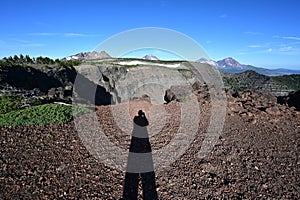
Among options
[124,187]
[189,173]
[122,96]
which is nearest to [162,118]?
[189,173]

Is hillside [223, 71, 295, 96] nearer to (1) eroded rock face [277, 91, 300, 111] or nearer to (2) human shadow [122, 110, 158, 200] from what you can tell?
(1) eroded rock face [277, 91, 300, 111]

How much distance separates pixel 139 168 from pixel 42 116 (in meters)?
5.10

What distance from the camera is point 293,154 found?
7.75 m

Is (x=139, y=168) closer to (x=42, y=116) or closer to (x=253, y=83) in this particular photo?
(x=42, y=116)

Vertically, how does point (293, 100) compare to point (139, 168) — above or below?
above

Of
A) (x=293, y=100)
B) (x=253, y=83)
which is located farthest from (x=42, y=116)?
(x=253, y=83)

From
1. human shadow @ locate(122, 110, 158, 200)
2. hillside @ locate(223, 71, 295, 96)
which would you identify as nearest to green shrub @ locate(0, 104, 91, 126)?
human shadow @ locate(122, 110, 158, 200)

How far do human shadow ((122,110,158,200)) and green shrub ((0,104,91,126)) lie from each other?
285 centimetres

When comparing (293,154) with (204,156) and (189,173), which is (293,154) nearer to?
(204,156)

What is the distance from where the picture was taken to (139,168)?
6828 millimetres

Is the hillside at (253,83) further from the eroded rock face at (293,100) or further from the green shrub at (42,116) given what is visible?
the green shrub at (42,116)

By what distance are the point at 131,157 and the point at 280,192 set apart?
13.1 feet

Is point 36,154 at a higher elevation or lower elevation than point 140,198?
higher

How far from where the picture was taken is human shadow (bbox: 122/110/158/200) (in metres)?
5.68
